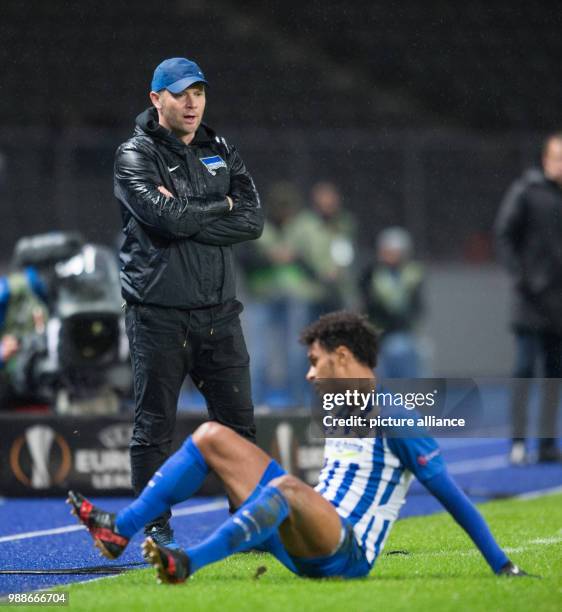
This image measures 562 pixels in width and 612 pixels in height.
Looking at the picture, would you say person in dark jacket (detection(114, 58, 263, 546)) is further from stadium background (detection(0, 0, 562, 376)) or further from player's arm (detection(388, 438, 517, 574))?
stadium background (detection(0, 0, 562, 376))

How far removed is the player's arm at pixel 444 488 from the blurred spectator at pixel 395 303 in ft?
29.2

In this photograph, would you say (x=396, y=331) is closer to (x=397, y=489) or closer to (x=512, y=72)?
(x=512, y=72)

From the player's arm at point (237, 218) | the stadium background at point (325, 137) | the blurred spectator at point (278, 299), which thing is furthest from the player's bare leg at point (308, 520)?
the blurred spectator at point (278, 299)

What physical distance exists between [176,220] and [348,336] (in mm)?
1115

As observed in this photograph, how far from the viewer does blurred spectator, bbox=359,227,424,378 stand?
1437cm

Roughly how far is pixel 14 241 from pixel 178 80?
980cm

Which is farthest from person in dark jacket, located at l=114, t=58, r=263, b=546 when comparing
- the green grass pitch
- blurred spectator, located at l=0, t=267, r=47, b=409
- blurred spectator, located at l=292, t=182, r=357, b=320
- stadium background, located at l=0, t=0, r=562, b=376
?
blurred spectator, located at l=292, t=182, r=357, b=320

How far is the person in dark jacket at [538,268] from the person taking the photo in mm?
10289

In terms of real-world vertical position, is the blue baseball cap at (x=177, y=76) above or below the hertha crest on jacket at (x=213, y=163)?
above

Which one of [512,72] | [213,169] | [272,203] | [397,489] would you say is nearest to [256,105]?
[272,203]

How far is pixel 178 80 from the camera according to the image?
249 inches

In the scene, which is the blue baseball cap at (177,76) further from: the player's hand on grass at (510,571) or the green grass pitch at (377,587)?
the player's hand on grass at (510,571)

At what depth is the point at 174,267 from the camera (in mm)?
6289

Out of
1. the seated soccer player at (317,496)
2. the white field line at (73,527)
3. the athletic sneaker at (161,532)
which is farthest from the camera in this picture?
the white field line at (73,527)
